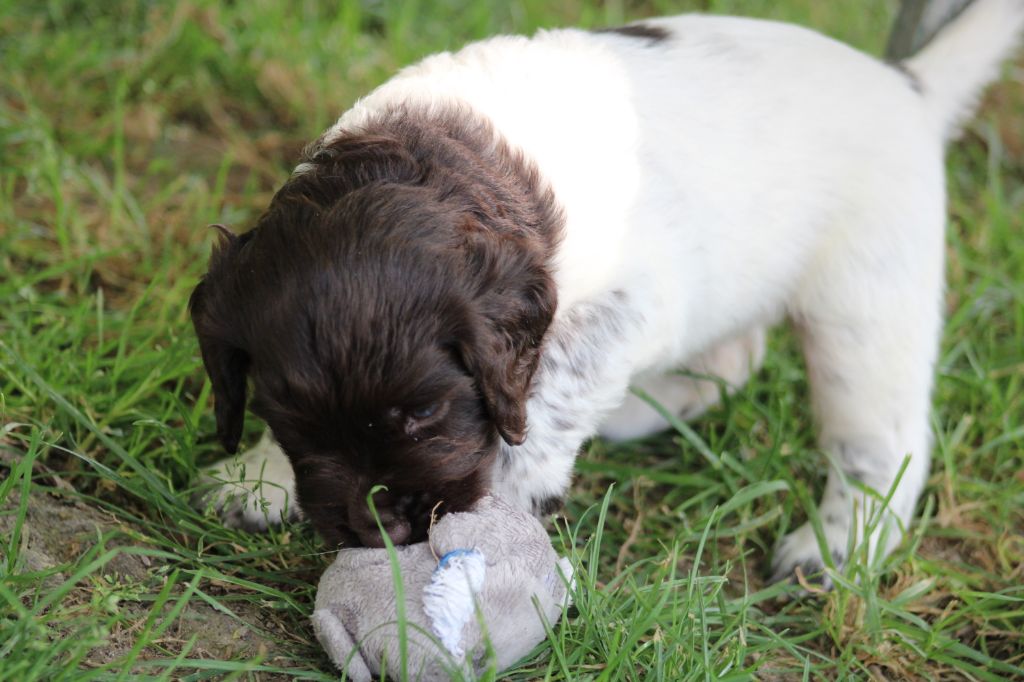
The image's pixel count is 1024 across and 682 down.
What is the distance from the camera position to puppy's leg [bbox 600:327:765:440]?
3.90m

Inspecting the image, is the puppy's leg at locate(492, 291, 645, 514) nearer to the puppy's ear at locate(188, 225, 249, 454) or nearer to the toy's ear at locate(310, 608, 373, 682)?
the toy's ear at locate(310, 608, 373, 682)

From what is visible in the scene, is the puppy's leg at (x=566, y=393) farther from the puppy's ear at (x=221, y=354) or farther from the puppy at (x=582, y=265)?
the puppy's ear at (x=221, y=354)

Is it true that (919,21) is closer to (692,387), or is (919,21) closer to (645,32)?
(645,32)

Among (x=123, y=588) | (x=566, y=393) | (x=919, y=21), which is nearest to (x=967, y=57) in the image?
(x=919, y=21)

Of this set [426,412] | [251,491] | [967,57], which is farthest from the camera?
[967,57]

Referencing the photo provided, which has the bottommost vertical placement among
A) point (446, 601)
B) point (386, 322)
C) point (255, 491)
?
point (255, 491)

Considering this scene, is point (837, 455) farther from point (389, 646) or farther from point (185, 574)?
point (185, 574)

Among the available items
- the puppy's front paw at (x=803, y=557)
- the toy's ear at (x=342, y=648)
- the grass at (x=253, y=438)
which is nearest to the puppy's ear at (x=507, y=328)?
the grass at (x=253, y=438)

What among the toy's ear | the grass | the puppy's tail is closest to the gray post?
the puppy's tail

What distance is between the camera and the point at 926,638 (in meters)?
3.13

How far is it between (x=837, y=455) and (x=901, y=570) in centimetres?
43

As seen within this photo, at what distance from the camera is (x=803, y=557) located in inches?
137

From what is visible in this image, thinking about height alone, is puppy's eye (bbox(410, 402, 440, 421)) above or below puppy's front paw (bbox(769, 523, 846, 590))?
above

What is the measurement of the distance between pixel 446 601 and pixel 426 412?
0.41 meters
